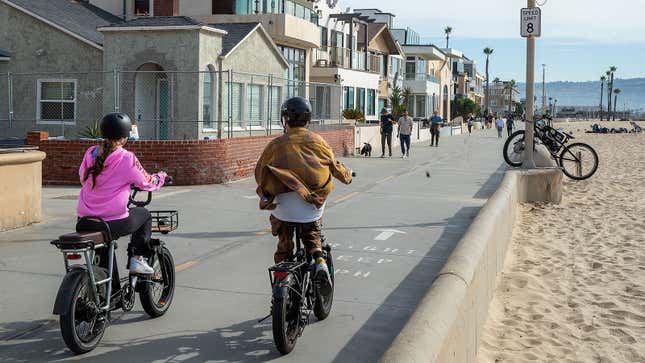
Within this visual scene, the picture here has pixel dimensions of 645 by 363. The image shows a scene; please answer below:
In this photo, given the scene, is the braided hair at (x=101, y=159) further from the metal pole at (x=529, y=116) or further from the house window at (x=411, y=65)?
the house window at (x=411, y=65)

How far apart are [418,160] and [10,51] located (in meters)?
13.9

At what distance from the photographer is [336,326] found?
6.71m

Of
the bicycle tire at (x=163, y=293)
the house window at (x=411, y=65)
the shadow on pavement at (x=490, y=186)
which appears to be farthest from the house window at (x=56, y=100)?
the house window at (x=411, y=65)

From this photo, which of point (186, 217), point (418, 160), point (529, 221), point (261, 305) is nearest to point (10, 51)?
point (418, 160)

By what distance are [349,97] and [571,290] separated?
39.9 meters

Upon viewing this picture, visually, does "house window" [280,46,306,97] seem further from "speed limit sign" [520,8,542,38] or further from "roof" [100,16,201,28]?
"speed limit sign" [520,8,542,38]

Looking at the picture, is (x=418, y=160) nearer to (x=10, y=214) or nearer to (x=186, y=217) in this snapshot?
(x=186, y=217)

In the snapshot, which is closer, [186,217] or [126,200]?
[126,200]

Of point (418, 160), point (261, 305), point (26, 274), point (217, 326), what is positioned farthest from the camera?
point (418, 160)

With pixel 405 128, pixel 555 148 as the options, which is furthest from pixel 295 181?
pixel 405 128

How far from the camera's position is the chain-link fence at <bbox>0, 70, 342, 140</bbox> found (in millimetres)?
23547

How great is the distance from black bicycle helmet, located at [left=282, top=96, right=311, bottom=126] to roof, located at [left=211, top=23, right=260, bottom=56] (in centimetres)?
2085

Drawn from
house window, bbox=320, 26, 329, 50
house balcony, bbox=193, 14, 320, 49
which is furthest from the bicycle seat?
house window, bbox=320, 26, 329, 50

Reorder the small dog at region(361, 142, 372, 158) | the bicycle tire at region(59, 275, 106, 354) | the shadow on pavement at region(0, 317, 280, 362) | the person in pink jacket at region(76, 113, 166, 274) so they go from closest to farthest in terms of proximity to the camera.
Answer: the bicycle tire at region(59, 275, 106, 354), the shadow on pavement at region(0, 317, 280, 362), the person in pink jacket at region(76, 113, 166, 274), the small dog at region(361, 142, 372, 158)
